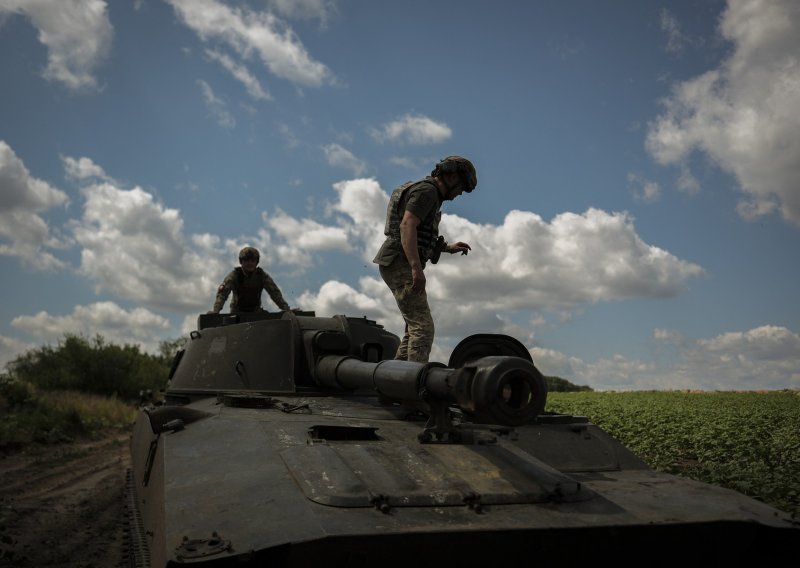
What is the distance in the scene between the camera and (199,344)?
7660 millimetres

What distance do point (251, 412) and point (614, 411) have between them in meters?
13.7

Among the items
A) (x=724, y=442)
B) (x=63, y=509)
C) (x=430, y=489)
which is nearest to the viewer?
(x=430, y=489)

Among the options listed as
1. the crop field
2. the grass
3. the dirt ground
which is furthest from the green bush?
the crop field

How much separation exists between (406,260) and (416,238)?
0.55 metres

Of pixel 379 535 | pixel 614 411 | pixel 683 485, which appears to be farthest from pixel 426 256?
Result: pixel 614 411

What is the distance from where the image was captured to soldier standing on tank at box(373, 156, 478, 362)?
5.61m

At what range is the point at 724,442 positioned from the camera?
11.7 m

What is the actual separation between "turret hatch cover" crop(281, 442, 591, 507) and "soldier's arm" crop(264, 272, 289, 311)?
19.8 ft

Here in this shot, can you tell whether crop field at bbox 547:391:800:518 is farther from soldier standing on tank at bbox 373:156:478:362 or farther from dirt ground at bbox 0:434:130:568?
dirt ground at bbox 0:434:130:568

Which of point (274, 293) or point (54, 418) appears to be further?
point (54, 418)

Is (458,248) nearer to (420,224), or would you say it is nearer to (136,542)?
(420,224)

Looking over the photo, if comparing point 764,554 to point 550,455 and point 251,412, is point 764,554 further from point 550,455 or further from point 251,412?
point 251,412

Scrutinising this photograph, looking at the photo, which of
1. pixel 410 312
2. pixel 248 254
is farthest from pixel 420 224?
pixel 248 254

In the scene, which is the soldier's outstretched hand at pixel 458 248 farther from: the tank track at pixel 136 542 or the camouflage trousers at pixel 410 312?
the tank track at pixel 136 542
